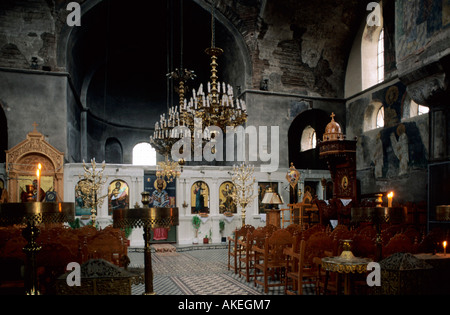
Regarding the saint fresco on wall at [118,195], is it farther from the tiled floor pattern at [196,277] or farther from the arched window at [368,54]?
the arched window at [368,54]

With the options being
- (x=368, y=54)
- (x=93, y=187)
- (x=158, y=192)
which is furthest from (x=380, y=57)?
(x=93, y=187)

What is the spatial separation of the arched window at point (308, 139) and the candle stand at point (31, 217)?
61.4 ft

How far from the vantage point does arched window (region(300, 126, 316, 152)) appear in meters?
20.3

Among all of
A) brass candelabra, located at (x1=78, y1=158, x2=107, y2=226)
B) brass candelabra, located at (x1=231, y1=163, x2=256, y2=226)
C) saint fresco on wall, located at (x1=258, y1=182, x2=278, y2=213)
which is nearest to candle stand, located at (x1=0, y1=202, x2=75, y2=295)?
brass candelabra, located at (x1=78, y1=158, x2=107, y2=226)

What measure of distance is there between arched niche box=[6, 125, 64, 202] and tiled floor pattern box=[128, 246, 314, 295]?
435 cm

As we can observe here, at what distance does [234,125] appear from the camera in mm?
9305

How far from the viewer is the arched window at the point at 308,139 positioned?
2033cm

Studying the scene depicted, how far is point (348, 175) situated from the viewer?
15008 mm

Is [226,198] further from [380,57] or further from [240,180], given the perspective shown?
[380,57]

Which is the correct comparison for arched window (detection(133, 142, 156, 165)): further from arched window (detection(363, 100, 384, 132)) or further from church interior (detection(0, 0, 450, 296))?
arched window (detection(363, 100, 384, 132))

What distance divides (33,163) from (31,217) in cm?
1293

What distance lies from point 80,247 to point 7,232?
1571mm
